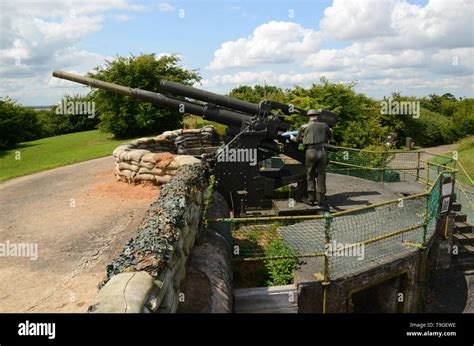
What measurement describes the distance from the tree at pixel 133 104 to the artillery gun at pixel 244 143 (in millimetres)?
14212

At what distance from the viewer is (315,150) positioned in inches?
373

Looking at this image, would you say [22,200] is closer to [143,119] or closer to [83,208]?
[83,208]

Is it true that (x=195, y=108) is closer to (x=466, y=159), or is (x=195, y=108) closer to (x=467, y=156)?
(x=466, y=159)

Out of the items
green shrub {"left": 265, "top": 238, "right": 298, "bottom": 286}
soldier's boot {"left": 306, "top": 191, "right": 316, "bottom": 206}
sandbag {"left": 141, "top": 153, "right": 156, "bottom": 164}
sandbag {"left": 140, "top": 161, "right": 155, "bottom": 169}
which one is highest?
sandbag {"left": 141, "top": 153, "right": 156, "bottom": 164}

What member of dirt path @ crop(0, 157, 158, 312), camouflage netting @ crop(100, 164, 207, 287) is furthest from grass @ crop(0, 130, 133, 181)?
camouflage netting @ crop(100, 164, 207, 287)

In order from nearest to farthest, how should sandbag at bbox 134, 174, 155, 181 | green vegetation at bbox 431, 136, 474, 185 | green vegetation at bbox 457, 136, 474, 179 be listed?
sandbag at bbox 134, 174, 155, 181 < green vegetation at bbox 431, 136, 474, 185 < green vegetation at bbox 457, 136, 474, 179

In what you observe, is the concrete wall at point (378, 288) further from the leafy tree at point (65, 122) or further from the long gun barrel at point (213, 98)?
the leafy tree at point (65, 122)

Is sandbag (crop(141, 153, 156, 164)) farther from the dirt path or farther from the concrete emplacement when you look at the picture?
the concrete emplacement

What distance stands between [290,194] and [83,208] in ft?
17.2

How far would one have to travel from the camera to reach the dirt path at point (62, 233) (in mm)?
5208

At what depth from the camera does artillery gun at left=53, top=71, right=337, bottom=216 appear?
9.35 metres

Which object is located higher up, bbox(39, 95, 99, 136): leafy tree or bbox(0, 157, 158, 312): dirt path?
bbox(39, 95, 99, 136): leafy tree

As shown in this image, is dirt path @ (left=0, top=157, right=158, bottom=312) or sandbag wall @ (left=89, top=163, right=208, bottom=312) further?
dirt path @ (left=0, top=157, right=158, bottom=312)

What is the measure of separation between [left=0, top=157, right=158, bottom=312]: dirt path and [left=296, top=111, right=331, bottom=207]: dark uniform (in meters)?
3.97
